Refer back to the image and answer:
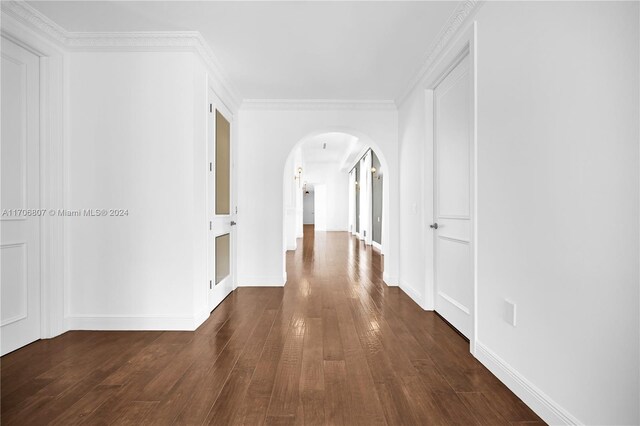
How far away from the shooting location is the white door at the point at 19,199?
2.50 m

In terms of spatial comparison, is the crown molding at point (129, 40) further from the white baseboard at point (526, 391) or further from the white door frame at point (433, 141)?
the white baseboard at point (526, 391)

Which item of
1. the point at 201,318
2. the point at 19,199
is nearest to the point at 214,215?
the point at 201,318

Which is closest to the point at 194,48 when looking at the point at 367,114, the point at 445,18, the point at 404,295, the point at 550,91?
the point at 445,18

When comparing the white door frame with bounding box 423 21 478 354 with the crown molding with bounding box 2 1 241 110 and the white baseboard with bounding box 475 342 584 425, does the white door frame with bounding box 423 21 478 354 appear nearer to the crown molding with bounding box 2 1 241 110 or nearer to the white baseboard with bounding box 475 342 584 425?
the white baseboard with bounding box 475 342 584 425

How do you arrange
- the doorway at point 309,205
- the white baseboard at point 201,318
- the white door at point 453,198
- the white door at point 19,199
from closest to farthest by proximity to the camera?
the white door at point 19,199 < the white door at point 453,198 < the white baseboard at point 201,318 < the doorway at point 309,205

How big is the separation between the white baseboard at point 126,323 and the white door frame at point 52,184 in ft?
0.40

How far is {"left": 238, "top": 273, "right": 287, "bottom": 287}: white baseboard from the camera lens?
4.63 metres

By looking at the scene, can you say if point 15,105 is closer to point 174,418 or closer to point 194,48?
point 194,48

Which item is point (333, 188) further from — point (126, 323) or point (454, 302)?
point (126, 323)

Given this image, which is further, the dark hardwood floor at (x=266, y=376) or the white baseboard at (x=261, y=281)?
the white baseboard at (x=261, y=281)

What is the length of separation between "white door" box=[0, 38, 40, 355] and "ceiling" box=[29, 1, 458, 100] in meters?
0.57

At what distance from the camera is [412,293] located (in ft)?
13.1

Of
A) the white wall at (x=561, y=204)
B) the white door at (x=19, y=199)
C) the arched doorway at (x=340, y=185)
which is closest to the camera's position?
the white wall at (x=561, y=204)

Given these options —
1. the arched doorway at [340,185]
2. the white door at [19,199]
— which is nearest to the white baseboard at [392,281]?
the arched doorway at [340,185]
